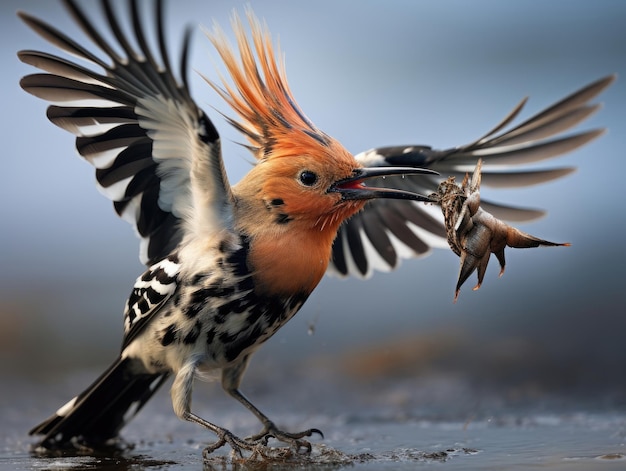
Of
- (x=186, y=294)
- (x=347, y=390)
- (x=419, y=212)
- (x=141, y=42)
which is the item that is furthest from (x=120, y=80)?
(x=347, y=390)

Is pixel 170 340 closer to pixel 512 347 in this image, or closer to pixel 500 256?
pixel 500 256

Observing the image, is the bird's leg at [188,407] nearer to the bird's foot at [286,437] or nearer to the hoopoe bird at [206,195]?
the hoopoe bird at [206,195]

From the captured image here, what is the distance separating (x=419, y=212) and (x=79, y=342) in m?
4.24

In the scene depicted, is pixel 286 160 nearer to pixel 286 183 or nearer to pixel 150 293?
pixel 286 183

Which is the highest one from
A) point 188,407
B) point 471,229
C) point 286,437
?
point 471,229

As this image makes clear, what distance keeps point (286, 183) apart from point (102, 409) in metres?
1.85

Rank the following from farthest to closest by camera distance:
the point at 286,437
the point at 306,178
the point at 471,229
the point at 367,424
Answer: the point at 367,424, the point at 286,437, the point at 306,178, the point at 471,229

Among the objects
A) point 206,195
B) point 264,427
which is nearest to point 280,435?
point 264,427

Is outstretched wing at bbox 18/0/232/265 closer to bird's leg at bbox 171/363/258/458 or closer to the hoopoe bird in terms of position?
the hoopoe bird

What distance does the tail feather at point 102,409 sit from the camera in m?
5.82

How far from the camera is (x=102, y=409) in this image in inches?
233

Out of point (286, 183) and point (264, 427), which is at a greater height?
point (286, 183)

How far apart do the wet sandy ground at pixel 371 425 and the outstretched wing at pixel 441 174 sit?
1.06 meters

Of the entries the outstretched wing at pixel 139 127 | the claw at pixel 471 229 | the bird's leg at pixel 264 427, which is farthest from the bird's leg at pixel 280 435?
the claw at pixel 471 229
